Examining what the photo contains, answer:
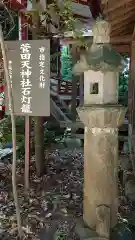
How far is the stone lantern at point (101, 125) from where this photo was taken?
10.4 feet

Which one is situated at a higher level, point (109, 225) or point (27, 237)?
point (109, 225)

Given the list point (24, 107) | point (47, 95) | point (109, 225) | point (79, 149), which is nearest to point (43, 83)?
point (47, 95)

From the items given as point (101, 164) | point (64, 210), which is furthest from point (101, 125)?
point (64, 210)

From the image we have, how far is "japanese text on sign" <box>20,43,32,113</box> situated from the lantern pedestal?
853 millimetres

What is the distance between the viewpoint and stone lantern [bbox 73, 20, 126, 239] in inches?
124

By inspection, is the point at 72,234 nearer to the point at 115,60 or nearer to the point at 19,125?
the point at 115,60

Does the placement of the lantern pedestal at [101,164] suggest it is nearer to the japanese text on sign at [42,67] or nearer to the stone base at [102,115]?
the stone base at [102,115]

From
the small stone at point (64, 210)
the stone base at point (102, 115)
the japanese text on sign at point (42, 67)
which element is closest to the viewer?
the stone base at point (102, 115)

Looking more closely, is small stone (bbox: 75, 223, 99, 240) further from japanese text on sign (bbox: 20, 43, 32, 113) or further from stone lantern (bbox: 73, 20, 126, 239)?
japanese text on sign (bbox: 20, 43, 32, 113)

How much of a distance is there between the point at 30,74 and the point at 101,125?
120cm

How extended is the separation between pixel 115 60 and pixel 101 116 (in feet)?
2.00

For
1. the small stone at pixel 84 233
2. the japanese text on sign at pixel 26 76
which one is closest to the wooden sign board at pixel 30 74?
the japanese text on sign at pixel 26 76

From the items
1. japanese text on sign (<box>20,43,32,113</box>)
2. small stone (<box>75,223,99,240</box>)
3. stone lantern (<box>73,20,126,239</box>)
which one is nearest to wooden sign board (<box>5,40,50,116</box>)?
japanese text on sign (<box>20,43,32,113</box>)

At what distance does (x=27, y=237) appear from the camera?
355cm
